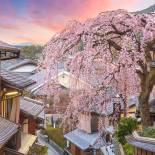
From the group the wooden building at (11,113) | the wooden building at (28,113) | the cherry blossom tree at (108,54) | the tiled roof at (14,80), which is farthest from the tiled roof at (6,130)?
the wooden building at (28,113)

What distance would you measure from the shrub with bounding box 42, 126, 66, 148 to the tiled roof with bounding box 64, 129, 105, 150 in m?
3.55

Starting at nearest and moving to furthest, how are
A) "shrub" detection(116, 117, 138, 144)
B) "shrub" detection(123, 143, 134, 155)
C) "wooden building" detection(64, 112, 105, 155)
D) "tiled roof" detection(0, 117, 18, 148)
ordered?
1. "tiled roof" detection(0, 117, 18, 148)
2. "shrub" detection(123, 143, 134, 155)
3. "shrub" detection(116, 117, 138, 144)
4. "wooden building" detection(64, 112, 105, 155)

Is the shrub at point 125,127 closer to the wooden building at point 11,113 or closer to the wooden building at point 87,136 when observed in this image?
the wooden building at point 11,113

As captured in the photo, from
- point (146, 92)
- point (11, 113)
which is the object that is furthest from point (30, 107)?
point (146, 92)

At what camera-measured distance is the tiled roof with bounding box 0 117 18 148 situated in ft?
28.6

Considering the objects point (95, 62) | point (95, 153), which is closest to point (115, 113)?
point (95, 62)

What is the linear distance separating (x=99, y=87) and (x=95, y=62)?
3.69ft

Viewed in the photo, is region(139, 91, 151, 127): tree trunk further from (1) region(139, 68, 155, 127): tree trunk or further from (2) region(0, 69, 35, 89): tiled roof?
(2) region(0, 69, 35, 89): tiled roof

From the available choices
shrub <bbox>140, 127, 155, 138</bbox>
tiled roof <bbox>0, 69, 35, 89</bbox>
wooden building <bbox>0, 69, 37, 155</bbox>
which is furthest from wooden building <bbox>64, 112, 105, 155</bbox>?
shrub <bbox>140, 127, 155, 138</bbox>

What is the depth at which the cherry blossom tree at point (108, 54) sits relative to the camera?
1026 centimetres

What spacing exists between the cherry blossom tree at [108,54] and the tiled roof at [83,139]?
1139cm

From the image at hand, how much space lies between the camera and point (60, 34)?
11.1 meters

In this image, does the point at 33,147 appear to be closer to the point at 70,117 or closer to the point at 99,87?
the point at 70,117

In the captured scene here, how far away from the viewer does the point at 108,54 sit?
10.7 metres
